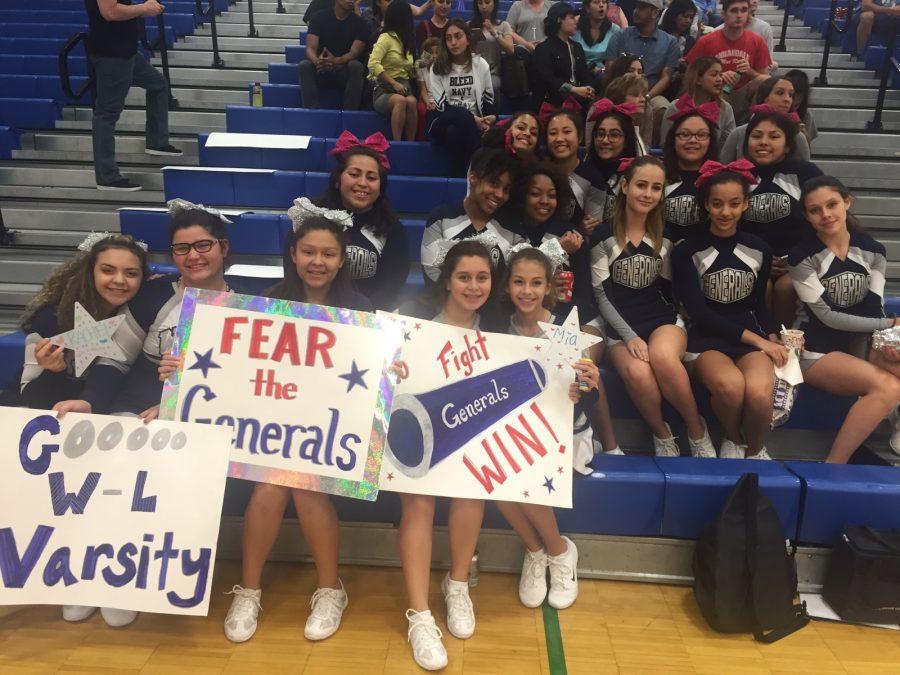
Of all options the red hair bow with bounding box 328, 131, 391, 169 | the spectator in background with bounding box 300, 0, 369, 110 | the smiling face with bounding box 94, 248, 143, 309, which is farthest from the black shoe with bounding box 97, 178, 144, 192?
the smiling face with bounding box 94, 248, 143, 309

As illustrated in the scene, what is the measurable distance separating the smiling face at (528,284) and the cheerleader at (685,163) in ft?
2.61

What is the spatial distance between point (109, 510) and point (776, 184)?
2664 millimetres

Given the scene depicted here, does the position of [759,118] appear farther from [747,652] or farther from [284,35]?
[284,35]

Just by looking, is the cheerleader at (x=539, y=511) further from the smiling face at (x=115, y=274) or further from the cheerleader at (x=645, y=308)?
the smiling face at (x=115, y=274)

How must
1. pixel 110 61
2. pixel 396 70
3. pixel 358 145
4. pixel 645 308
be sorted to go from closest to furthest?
pixel 645 308 → pixel 358 145 → pixel 110 61 → pixel 396 70

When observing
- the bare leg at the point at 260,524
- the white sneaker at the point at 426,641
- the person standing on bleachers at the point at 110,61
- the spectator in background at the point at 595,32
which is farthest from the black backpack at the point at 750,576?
the person standing on bleachers at the point at 110,61

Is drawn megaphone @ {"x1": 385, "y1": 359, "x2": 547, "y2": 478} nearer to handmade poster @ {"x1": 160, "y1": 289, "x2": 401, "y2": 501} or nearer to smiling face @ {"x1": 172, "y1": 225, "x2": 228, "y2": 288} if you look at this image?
handmade poster @ {"x1": 160, "y1": 289, "x2": 401, "y2": 501}

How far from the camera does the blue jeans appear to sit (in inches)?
143

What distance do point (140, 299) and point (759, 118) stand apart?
2.45 meters

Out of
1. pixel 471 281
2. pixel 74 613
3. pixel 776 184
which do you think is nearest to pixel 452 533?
pixel 471 281

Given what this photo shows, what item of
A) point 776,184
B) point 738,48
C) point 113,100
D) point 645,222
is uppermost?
point 738,48

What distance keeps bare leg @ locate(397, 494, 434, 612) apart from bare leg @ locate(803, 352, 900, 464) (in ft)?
4.67

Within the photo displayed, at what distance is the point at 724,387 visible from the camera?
7.48ft

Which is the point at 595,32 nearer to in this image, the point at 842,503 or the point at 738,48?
the point at 738,48
